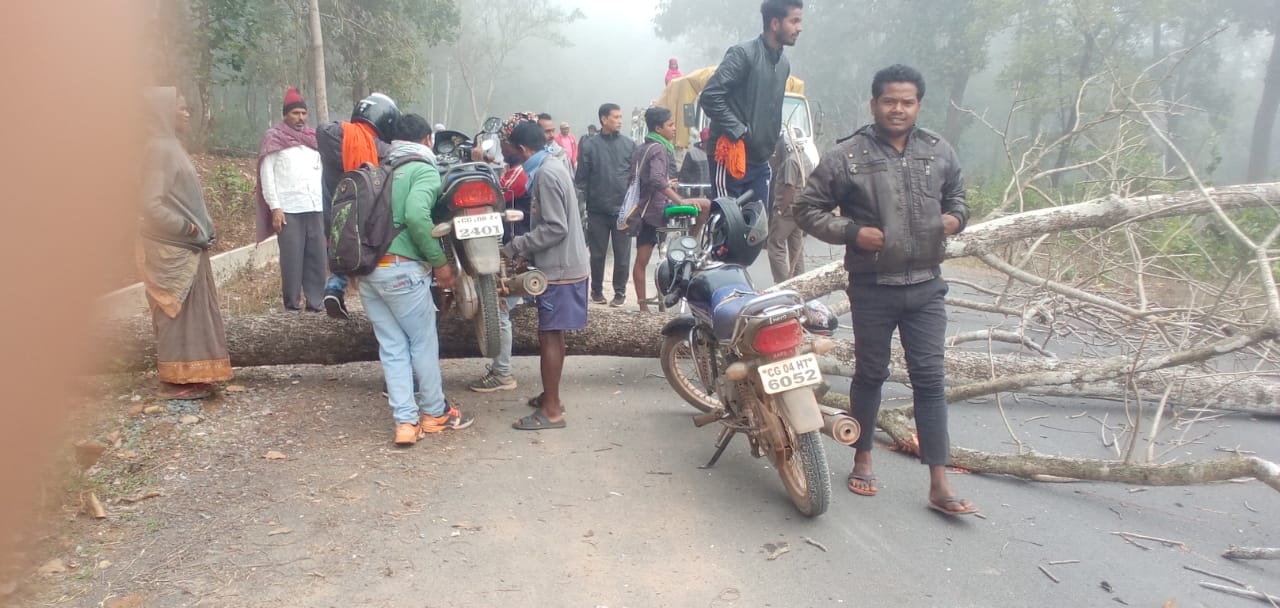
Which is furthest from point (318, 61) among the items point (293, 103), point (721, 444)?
point (721, 444)

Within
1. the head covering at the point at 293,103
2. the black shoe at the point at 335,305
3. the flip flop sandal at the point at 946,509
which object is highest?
the head covering at the point at 293,103

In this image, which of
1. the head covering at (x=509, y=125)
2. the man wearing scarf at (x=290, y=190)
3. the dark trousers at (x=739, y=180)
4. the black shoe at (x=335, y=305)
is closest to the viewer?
the head covering at (x=509, y=125)

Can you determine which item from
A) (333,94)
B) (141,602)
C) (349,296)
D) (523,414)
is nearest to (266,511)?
(141,602)

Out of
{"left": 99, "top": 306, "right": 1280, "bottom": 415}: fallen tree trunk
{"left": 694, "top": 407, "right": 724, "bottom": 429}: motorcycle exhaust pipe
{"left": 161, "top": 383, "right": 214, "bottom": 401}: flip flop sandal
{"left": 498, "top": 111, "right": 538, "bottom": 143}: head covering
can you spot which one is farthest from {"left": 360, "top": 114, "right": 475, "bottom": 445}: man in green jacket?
{"left": 694, "top": 407, "right": 724, "bottom": 429}: motorcycle exhaust pipe

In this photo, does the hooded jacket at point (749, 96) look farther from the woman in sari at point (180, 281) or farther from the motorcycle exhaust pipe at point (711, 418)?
the woman in sari at point (180, 281)

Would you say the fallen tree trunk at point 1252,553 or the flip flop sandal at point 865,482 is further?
the flip flop sandal at point 865,482

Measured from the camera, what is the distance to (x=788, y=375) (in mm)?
3123

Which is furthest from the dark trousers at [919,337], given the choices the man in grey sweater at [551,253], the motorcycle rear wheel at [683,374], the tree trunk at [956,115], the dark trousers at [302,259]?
the tree trunk at [956,115]

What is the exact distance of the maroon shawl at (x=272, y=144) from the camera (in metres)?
6.23

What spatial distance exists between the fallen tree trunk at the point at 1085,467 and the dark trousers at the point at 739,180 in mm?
1957

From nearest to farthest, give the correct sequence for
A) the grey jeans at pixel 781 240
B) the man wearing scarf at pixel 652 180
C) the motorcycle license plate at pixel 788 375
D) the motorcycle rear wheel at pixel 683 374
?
1. the motorcycle license plate at pixel 788 375
2. the motorcycle rear wheel at pixel 683 374
3. the grey jeans at pixel 781 240
4. the man wearing scarf at pixel 652 180

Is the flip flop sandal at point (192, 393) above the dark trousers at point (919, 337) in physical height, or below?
below

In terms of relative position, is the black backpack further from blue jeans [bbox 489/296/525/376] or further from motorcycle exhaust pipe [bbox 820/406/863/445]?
motorcycle exhaust pipe [bbox 820/406/863/445]

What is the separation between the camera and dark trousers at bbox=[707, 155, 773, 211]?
5.36 metres
